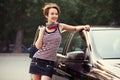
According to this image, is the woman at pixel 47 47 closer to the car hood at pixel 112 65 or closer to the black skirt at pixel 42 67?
the black skirt at pixel 42 67

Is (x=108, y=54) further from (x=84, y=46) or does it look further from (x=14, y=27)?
(x=14, y=27)

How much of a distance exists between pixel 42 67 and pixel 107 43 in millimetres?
1329

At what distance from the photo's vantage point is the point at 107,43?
7656 mm

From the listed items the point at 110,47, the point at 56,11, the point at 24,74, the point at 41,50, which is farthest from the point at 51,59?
the point at 24,74

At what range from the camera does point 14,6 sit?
3897cm

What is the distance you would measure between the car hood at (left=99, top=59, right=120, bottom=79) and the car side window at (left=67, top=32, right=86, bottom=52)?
0.88 meters

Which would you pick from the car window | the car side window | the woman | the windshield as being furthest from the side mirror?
the car window

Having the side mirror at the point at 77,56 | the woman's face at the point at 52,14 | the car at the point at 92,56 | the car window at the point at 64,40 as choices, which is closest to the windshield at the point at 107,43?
the car at the point at 92,56

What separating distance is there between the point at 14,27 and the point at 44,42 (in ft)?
111

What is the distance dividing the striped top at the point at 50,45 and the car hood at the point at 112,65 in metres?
0.66

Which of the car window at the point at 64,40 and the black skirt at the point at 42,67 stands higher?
the car window at the point at 64,40

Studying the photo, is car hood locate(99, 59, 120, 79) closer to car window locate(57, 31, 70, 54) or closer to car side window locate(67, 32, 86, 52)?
car side window locate(67, 32, 86, 52)

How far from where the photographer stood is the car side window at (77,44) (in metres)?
7.89

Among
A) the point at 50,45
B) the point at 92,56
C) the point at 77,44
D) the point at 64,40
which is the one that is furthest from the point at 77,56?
the point at 64,40
